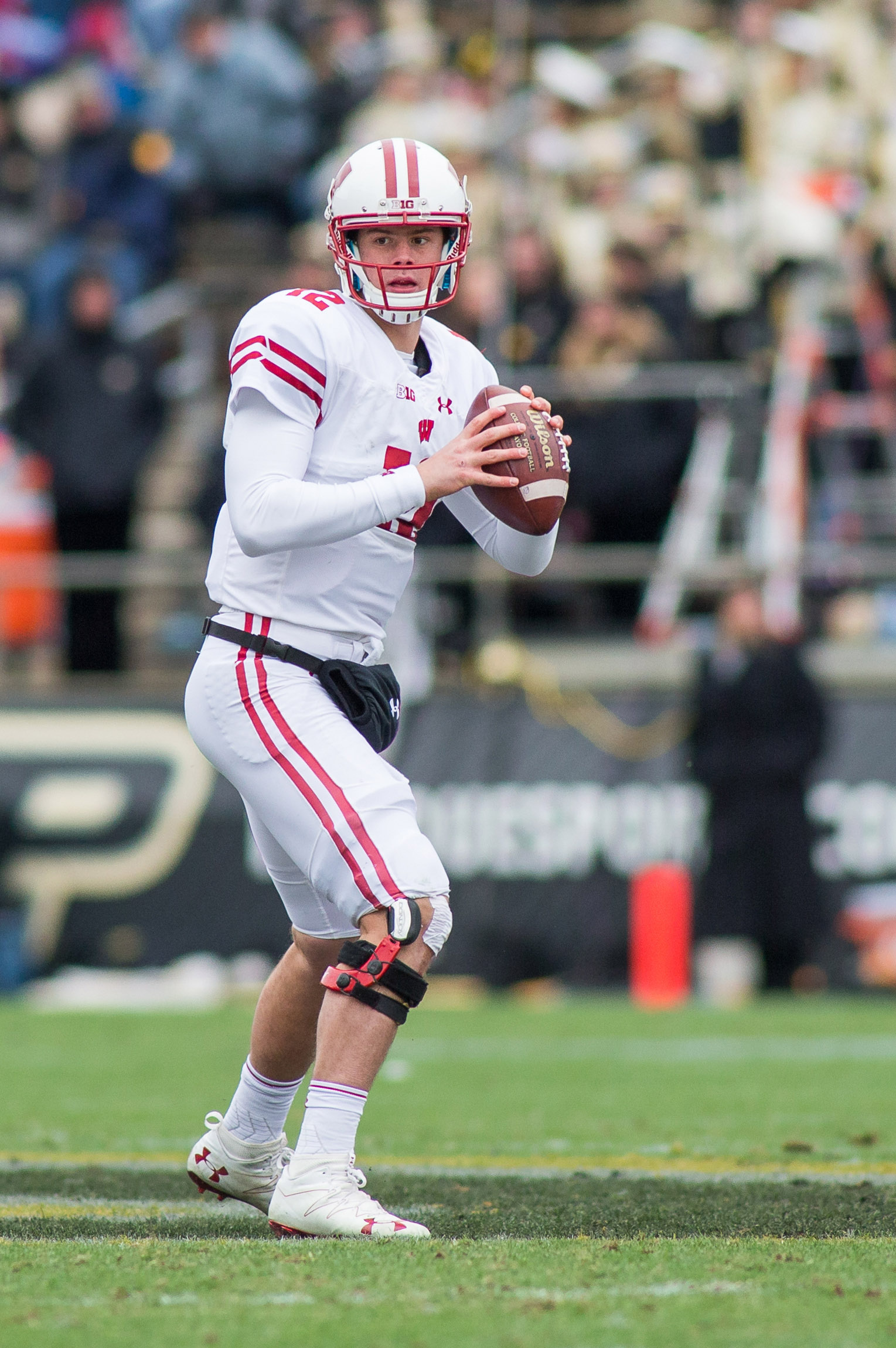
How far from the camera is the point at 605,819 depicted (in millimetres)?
10852

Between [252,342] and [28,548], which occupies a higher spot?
[28,548]

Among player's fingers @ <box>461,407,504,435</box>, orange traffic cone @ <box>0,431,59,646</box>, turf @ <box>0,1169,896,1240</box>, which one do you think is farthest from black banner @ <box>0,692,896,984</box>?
player's fingers @ <box>461,407,504,435</box>

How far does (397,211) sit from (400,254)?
8cm

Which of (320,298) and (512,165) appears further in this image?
(512,165)

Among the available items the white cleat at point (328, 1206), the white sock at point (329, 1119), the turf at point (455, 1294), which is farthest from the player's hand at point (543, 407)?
the turf at point (455, 1294)

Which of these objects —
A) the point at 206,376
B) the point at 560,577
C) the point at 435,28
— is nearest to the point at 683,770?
the point at 560,577

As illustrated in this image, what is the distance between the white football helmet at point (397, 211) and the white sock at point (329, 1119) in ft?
4.90

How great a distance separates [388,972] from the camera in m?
4.05

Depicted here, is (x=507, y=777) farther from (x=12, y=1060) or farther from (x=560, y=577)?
(x=12, y=1060)

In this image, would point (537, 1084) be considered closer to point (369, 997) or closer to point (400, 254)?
point (369, 997)

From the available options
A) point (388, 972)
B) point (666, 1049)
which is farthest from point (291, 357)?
point (666, 1049)

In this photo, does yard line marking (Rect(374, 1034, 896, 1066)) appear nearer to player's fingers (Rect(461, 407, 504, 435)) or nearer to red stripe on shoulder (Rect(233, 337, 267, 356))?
player's fingers (Rect(461, 407, 504, 435))

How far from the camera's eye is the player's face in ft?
14.2

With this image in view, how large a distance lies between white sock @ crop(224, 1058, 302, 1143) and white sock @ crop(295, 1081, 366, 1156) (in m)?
0.51
